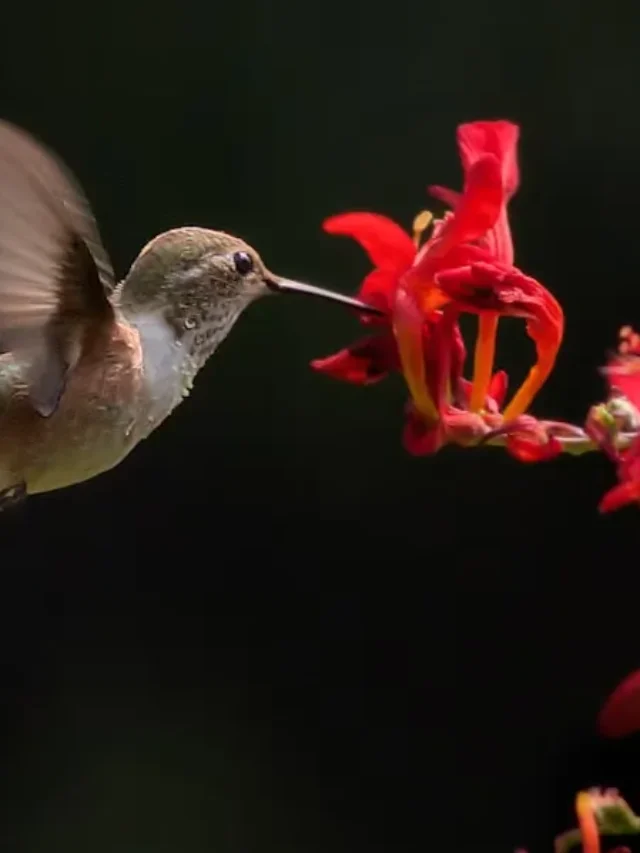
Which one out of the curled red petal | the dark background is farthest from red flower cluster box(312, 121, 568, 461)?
the dark background

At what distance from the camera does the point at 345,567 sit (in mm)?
1418

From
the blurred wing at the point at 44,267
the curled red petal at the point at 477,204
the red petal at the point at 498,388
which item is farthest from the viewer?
the red petal at the point at 498,388

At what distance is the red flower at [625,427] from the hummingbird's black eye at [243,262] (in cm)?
20

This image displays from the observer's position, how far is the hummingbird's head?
26.2 inches

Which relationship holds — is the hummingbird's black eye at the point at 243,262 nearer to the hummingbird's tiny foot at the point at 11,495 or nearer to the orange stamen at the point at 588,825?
the hummingbird's tiny foot at the point at 11,495

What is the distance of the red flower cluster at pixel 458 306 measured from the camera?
1.91 ft

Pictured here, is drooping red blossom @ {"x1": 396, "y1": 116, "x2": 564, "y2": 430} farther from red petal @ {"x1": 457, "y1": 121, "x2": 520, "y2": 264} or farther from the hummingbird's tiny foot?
the hummingbird's tiny foot

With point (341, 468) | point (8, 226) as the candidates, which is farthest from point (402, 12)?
point (8, 226)

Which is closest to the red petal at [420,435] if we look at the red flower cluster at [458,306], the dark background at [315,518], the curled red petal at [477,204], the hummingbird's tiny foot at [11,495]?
the red flower cluster at [458,306]

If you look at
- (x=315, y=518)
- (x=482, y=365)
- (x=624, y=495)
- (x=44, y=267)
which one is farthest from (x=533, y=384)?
(x=315, y=518)

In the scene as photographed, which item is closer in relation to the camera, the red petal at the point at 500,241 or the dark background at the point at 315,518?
the red petal at the point at 500,241

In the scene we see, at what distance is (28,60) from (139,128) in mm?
136

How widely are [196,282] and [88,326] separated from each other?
3.6 inches

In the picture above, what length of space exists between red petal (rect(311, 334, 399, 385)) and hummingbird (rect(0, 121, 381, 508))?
2cm
